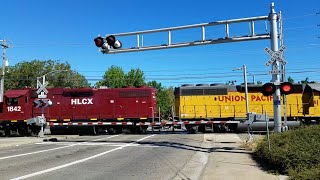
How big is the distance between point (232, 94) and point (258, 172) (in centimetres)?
2248

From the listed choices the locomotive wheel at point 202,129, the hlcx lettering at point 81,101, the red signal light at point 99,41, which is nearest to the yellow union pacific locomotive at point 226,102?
the locomotive wheel at point 202,129

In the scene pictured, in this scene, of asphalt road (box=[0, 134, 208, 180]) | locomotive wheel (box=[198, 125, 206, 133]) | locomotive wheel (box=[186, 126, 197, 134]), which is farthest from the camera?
locomotive wheel (box=[198, 125, 206, 133])

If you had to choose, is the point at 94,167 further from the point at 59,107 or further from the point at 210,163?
the point at 59,107

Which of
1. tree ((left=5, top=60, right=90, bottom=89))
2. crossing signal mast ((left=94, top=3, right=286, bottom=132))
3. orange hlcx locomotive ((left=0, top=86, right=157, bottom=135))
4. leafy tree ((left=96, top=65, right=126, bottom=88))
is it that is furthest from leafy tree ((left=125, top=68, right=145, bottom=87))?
crossing signal mast ((left=94, top=3, right=286, bottom=132))

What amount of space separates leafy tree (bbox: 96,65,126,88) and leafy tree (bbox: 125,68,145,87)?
51.0 inches

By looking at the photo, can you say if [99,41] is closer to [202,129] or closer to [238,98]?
[202,129]

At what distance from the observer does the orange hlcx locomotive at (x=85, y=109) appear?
104 feet

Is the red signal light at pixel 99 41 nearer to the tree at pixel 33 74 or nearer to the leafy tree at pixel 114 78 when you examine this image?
the tree at pixel 33 74

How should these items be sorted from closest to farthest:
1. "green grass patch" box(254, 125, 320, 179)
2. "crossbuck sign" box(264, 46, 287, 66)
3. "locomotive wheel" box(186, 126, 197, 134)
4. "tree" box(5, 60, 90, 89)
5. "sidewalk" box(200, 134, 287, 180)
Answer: "green grass patch" box(254, 125, 320, 179)
"sidewalk" box(200, 134, 287, 180)
"crossbuck sign" box(264, 46, 287, 66)
"locomotive wheel" box(186, 126, 197, 134)
"tree" box(5, 60, 90, 89)

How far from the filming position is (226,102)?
3206cm

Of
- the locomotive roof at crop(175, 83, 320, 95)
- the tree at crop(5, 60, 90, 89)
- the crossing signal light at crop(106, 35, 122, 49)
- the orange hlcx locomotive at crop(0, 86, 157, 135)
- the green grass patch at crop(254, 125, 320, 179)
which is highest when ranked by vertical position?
the tree at crop(5, 60, 90, 89)

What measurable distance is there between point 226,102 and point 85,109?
1228 cm

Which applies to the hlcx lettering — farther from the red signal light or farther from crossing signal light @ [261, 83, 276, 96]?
crossing signal light @ [261, 83, 276, 96]

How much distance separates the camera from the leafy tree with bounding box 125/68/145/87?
85938mm
